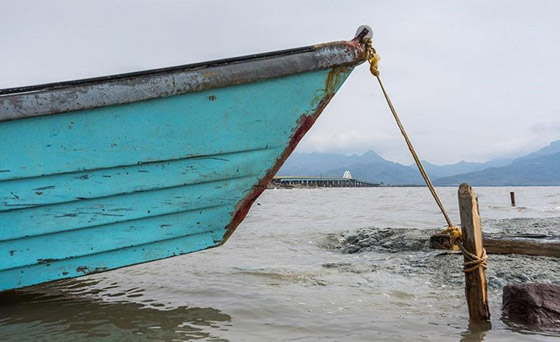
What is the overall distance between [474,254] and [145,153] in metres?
2.58

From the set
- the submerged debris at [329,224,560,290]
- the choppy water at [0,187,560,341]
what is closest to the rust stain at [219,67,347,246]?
the choppy water at [0,187,560,341]

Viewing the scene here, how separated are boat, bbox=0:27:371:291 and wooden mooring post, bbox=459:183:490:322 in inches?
52.4

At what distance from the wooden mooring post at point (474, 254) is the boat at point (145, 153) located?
133cm

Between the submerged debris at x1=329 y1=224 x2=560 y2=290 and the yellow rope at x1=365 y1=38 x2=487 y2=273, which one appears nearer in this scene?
the yellow rope at x1=365 y1=38 x2=487 y2=273

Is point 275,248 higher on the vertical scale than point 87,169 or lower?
lower

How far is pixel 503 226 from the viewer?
8867 mm

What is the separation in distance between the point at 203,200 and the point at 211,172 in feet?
0.83

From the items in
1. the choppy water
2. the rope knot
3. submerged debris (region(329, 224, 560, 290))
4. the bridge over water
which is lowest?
the choppy water

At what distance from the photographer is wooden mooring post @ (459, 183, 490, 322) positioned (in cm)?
320

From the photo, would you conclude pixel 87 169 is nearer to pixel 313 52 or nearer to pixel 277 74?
pixel 277 74

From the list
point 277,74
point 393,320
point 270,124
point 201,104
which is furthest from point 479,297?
point 201,104

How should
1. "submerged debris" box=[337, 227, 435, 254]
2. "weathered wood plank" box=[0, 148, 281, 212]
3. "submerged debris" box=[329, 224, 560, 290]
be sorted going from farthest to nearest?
"submerged debris" box=[337, 227, 435, 254] < "submerged debris" box=[329, 224, 560, 290] < "weathered wood plank" box=[0, 148, 281, 212]

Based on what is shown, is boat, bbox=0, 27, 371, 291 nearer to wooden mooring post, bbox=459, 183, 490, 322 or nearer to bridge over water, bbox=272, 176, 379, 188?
wooden mooring post, bbox=459, 183, 490, 322

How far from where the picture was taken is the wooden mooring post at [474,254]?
320 cm
